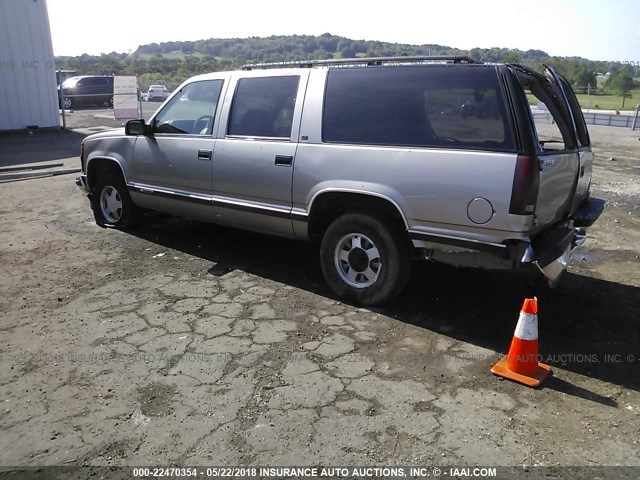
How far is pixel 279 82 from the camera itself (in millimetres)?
4965

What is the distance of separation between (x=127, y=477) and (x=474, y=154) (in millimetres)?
2952

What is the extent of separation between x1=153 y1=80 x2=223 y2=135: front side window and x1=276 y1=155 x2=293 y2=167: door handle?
104cm

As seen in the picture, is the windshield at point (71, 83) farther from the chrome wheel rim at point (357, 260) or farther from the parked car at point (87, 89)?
the chrome wheel rim at point (357, 260)

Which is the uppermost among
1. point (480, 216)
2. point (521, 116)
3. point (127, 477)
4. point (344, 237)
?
point (521, 116)

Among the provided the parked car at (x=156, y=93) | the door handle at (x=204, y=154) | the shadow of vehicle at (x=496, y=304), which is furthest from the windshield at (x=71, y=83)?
the door handle at (x=204, y=154)

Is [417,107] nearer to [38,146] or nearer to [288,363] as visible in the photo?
[288,363]

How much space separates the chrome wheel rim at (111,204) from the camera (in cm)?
674

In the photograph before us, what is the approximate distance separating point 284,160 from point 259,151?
341mm

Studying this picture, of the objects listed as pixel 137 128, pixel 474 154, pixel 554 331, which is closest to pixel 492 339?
pixel 554 331

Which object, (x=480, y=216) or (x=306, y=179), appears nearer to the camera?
(x=480, y=216)

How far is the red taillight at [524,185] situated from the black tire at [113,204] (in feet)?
15.5

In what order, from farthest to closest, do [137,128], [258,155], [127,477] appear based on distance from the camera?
[137,128] < [258,155] < [127,477]

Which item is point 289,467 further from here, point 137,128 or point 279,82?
point 137,128

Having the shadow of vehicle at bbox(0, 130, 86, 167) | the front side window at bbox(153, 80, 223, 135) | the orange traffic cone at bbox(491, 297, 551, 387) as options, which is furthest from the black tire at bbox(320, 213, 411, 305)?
the shadow of vehicle at bbox(0, 130, 86, 167)
